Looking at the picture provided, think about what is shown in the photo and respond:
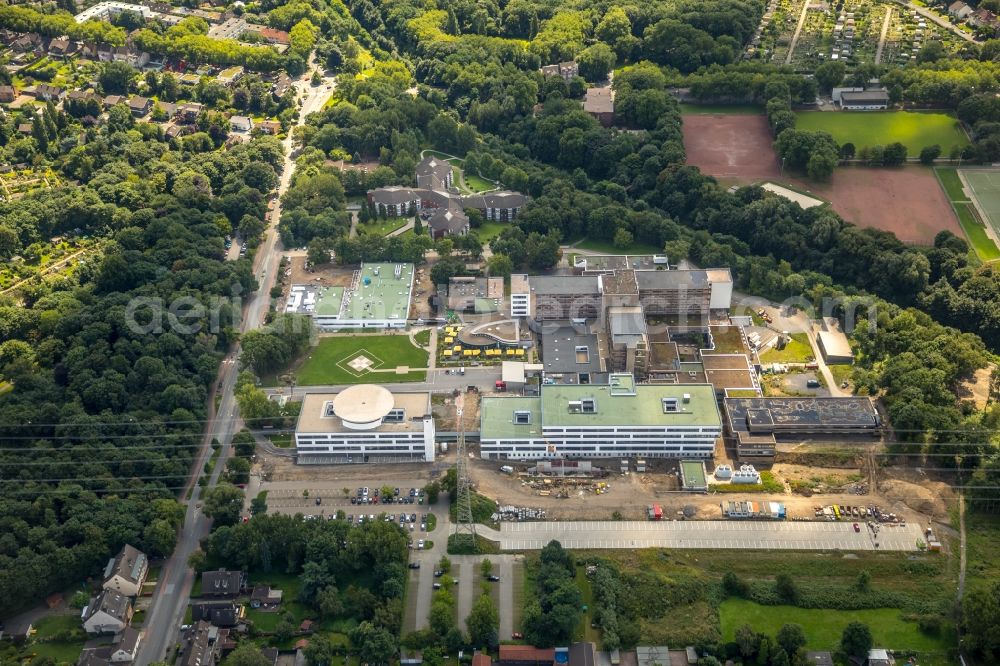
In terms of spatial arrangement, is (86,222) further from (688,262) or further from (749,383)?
(749,383)

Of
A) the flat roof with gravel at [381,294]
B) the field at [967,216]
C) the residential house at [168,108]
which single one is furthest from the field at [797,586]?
the residential house at [168,108]

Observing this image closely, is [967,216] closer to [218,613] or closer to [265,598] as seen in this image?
[265,598]

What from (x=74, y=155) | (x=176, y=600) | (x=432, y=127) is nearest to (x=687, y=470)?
(x=176, y=600)

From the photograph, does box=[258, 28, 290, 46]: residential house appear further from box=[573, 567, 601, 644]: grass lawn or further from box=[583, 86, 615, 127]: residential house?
box=[573, 567, 601, 644]: grass lawn

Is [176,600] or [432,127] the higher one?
[432,127]

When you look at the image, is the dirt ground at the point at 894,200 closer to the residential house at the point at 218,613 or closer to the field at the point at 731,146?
the field at the point at 731,146

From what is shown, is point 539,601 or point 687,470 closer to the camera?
point 539,601

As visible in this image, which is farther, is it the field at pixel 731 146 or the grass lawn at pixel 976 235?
the field at pixel 731 146

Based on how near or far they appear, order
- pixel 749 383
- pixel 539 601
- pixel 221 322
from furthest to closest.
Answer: pixel 221 322
pixel 749 383
pixel 539 601
